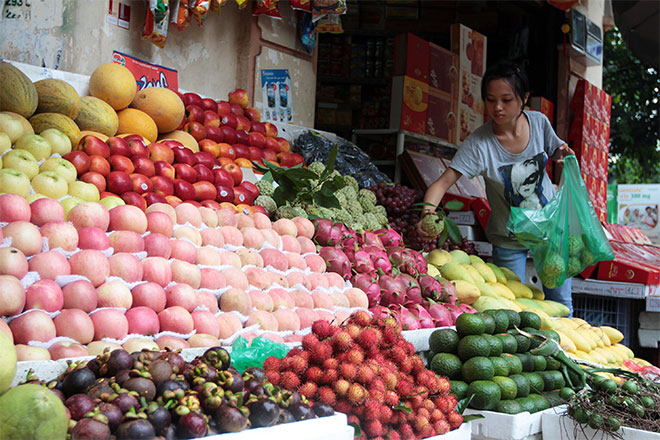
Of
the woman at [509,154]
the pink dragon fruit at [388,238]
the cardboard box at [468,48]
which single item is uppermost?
the cardboard box at [468,48]

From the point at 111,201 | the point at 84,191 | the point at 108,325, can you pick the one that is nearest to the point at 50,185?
the point at 84,191

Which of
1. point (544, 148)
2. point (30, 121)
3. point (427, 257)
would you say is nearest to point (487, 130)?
point (544, 148)

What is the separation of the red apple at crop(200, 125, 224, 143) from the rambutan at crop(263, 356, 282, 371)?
2.31m

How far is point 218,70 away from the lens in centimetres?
481

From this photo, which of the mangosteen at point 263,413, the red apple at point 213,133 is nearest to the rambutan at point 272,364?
the mangosteen at point 263,413

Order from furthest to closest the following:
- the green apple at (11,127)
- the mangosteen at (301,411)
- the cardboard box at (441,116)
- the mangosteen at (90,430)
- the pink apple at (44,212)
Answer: the cardboard box at (441,116) → the green apple at (11,127) → the pink apple at (44,212) → the mangosteen at (301,411) → the mangosteen at (90,430)

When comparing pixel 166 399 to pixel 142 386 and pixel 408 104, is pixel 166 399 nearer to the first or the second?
pixel 142 386

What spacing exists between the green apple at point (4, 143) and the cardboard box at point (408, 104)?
159 inches

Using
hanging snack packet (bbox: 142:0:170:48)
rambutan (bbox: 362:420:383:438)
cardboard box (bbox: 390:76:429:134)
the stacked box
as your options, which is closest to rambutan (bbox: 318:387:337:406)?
rambutan (bbox: 362:420:383:438)

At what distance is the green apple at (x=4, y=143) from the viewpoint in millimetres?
2555

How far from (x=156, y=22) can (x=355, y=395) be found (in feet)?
9.65

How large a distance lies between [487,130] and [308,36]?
1875mm

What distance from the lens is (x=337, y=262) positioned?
2943 millimetres

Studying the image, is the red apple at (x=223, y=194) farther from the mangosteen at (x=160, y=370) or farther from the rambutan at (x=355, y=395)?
the mangosteen at (x=160, y=370)
